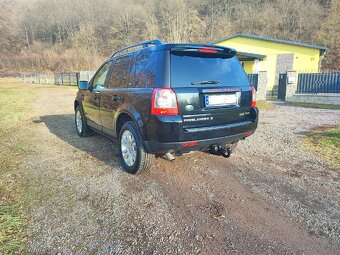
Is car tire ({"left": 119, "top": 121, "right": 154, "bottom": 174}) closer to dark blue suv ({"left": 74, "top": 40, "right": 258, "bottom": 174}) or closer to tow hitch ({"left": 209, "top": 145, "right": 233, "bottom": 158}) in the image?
dark blue suv ({"left": 74, "top": 40, "right": 258, "bottom": 174})

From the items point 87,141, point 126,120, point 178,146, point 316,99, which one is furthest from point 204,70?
point 316,99

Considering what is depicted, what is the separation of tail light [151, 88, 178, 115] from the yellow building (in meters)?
19.8

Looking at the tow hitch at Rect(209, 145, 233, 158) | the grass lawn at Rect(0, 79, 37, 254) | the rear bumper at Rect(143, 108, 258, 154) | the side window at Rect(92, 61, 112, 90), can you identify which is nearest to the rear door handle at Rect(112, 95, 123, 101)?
the side window at Rect(92, 61, 112, 90)

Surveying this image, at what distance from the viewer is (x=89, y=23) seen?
204 ft

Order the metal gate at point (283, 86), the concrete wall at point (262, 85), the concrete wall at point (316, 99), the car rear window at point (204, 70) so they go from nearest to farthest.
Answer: the car rear window at point (204, 70) → the concrete wall at point (316, 99) → the concrete wall at point (262, 85) → the metal gate at point (283, 86)

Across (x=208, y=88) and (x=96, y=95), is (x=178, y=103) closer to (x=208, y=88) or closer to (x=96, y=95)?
(x=208, y=88)

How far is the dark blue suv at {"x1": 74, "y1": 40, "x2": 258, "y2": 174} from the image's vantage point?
118 inches

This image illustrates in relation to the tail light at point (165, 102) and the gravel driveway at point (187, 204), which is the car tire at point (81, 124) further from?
the tail light at point (165, 102)

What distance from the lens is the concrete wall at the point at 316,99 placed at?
39.5 ft

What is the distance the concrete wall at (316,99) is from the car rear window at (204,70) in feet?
35.9

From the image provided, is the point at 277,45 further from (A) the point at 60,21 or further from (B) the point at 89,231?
(A) the point at 60,21

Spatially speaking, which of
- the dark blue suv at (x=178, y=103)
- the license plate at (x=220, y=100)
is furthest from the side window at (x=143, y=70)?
the license plate at (x=220, y=100)

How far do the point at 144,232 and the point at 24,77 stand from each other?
52392mm

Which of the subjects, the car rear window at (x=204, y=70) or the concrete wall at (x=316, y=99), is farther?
the concrete wall at (x=316, y=99)
